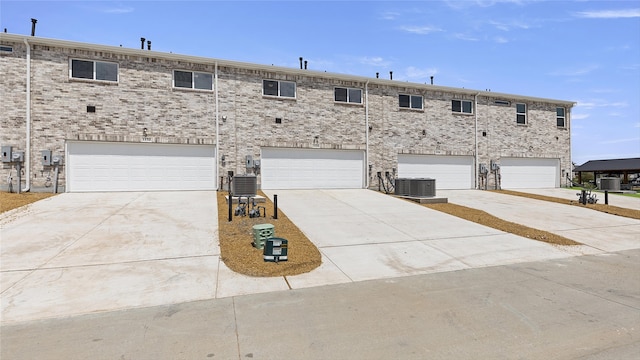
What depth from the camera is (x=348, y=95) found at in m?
18.4

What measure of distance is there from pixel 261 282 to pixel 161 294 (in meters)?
1.55

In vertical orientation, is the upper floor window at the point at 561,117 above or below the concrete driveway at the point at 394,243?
above

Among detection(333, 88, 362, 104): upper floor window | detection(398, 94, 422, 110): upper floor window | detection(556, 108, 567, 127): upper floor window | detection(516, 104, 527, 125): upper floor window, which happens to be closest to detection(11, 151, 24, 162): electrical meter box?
detection(333, 88, 362, 104): upper floor window

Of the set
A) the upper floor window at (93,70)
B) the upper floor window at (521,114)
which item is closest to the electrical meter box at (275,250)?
the upper floor window at (93,70)

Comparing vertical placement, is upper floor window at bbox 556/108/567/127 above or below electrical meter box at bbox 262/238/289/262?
above

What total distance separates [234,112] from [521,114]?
1929 cm

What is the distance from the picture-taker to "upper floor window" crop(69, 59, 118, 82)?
1416cm

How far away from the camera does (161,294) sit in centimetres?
501

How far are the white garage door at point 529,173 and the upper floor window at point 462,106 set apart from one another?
4126 mm

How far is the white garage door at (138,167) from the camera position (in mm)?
14148

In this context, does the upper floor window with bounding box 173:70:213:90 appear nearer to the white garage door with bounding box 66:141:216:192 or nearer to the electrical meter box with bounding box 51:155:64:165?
the white garage door with bounding box 66:141:216:192

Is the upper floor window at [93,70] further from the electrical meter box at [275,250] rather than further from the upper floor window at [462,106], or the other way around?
the upper floor window at [462,106]

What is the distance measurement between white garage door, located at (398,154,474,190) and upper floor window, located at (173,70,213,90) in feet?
37.0

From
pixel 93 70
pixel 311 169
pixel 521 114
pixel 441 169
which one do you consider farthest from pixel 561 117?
pixel 93 70
